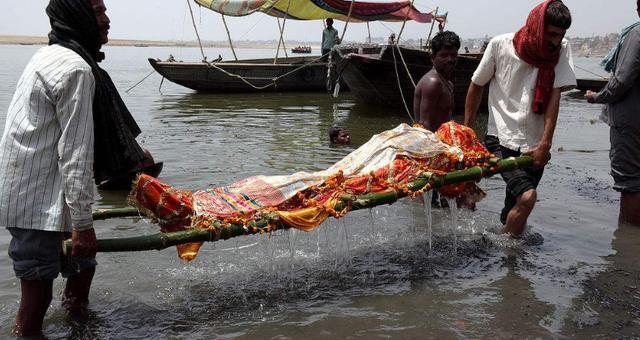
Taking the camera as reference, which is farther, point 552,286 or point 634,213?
point 634,213

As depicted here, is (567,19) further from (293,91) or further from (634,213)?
(293,91)

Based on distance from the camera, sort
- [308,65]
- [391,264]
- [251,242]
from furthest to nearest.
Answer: [308,65] < [251,242] < [391,264]

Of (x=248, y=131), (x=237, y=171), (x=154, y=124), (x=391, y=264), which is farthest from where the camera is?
(x=154, y=124)

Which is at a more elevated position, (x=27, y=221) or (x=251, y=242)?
(x=27, y=221)

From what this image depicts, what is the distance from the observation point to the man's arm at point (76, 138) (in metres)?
2.51

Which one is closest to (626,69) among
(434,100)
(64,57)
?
(434,100)

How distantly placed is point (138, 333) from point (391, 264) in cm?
192

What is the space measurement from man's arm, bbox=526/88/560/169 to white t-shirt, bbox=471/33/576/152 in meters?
0.07

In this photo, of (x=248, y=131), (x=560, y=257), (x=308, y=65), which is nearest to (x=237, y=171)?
(x=248, y=131)

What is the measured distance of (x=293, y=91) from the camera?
1830cm

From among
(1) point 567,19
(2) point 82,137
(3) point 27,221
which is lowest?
(3) point 27,221

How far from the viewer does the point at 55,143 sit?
260 cm

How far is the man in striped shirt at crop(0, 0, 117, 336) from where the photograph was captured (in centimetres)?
251

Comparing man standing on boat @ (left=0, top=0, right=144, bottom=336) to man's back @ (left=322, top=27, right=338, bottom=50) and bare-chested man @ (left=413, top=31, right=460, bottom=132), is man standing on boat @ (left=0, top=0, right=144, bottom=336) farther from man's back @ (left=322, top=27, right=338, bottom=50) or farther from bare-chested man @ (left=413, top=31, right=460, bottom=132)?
man's back @ (left=322, top=27, right=338, bottom=50)
